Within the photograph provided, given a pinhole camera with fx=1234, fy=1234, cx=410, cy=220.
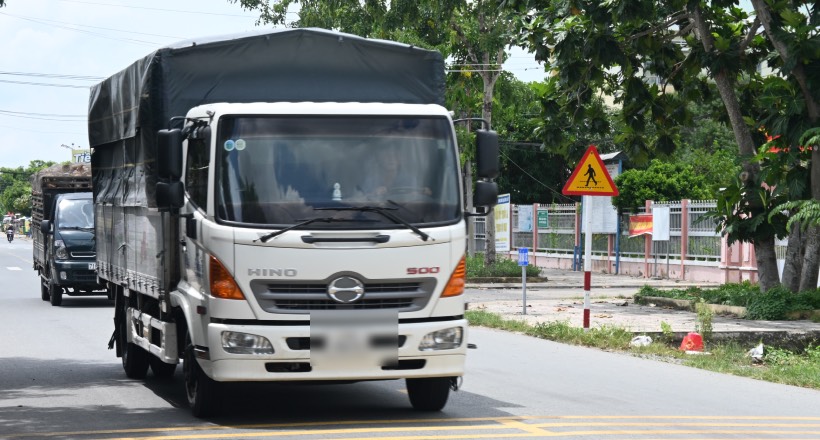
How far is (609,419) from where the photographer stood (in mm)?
10148

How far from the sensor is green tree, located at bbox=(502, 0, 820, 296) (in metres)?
20.8

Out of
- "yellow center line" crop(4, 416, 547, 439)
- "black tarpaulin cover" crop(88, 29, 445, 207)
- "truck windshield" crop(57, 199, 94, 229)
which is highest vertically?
"black tarpaulin cover" crop(88, 29, 445, 207)

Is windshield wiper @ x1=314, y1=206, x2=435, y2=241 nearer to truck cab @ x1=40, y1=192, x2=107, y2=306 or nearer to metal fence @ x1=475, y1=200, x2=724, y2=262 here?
truck cab @ x1=40, y1=192, x2=107, y2=306

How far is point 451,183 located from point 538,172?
53.3 m

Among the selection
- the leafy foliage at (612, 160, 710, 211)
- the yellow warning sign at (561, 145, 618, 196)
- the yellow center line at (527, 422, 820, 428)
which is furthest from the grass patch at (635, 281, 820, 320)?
the leafy foliage at (612, 160, 710, 211)

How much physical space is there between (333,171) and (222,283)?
1.22m

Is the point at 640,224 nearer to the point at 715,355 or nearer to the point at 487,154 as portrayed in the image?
the point at 715,355

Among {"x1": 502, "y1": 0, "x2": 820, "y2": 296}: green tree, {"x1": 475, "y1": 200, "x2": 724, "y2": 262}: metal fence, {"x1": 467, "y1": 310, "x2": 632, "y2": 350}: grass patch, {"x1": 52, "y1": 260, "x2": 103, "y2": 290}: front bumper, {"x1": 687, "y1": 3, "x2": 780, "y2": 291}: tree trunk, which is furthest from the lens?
{"x1": 475, "y1": 200, "x2": 724, "y2": 262}: metal fence

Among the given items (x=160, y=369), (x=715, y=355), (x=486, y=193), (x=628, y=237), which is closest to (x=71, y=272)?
(x=160, y=369)

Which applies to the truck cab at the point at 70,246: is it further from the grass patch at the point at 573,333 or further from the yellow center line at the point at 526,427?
the yellow center line at the point at 526,427

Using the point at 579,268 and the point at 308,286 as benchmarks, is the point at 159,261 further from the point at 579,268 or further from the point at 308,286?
the point at 579,268

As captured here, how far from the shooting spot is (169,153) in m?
9.75

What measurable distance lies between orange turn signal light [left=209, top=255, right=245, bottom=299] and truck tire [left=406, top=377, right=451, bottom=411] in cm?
186

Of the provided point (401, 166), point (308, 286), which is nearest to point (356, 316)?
point (308, 286)
